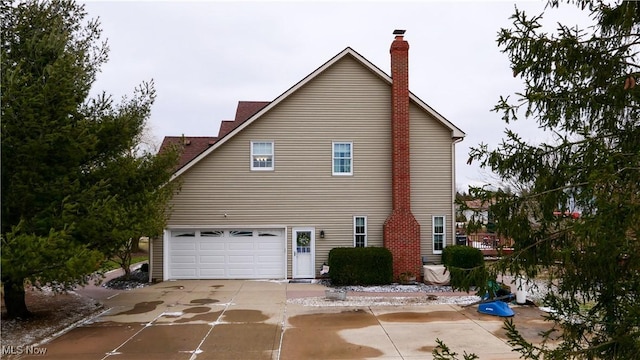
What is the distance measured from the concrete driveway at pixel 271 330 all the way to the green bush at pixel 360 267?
1963mm

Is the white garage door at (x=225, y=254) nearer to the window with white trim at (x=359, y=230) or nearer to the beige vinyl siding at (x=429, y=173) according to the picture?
the window with white trim at (x=359, y=230)

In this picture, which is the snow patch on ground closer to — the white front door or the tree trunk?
the white front door

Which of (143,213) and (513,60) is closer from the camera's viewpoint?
(513,60)

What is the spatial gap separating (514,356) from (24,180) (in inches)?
402

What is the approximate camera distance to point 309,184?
60.5ft

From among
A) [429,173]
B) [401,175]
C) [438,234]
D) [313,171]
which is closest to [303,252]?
[313,171]

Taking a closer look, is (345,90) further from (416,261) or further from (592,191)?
(592,191)

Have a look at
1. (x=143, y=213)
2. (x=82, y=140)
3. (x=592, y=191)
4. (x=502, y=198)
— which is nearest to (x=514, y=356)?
(x=502, y=198)

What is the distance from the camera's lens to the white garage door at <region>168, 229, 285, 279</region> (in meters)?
18.2

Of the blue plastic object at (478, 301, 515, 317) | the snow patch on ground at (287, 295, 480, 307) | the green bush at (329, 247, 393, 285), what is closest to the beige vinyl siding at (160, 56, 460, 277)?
the green bush at (329, 247, 393, 285)

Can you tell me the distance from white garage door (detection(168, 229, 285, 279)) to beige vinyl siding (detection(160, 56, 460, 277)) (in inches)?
17.4

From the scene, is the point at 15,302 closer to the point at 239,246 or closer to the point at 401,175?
the point at 239,246

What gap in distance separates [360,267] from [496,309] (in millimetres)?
5577

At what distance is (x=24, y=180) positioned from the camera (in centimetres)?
1001
